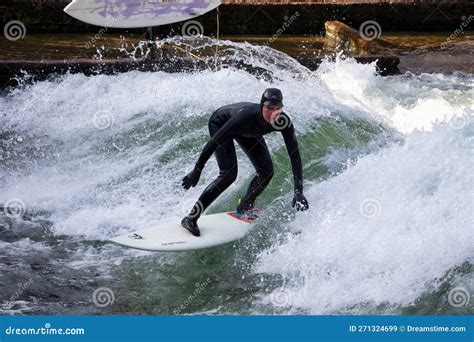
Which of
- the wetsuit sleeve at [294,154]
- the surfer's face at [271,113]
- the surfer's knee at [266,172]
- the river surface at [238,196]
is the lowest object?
the river surface at [238,196]

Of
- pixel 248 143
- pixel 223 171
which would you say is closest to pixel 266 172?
pixel 248 143

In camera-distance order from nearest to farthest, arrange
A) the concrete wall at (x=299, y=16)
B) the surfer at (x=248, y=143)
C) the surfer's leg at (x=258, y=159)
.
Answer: the surfer at (x=248, y=143), the surfer's leg at (x=258, y=159), the concrete wall at (x=299, y=16)

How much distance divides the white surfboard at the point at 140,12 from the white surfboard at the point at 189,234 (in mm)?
5262

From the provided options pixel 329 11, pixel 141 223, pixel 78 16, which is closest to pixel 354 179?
pixel 141 223

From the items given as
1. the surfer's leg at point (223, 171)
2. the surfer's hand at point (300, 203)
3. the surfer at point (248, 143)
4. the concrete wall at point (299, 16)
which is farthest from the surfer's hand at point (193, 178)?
the concrete wall at point (299, 16)

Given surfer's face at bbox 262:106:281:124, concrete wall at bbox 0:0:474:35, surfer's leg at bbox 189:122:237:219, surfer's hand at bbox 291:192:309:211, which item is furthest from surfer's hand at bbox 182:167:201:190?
concrete wall at bbox 0:0:474:35

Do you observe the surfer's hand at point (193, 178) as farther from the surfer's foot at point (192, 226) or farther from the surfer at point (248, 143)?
the surfer's foot at point (192, 226)

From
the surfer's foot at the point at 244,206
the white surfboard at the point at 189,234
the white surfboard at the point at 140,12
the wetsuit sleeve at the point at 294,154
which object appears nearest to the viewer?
the wetsuit sleeve at the point at 294,154

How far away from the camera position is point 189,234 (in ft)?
26.1

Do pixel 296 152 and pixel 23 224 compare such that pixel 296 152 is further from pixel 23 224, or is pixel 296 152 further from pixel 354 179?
pixel 23 224

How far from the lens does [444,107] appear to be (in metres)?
12.4

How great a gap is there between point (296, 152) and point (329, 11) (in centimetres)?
1012

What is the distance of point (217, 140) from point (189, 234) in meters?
1.07

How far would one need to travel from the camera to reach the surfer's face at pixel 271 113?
7.24m
